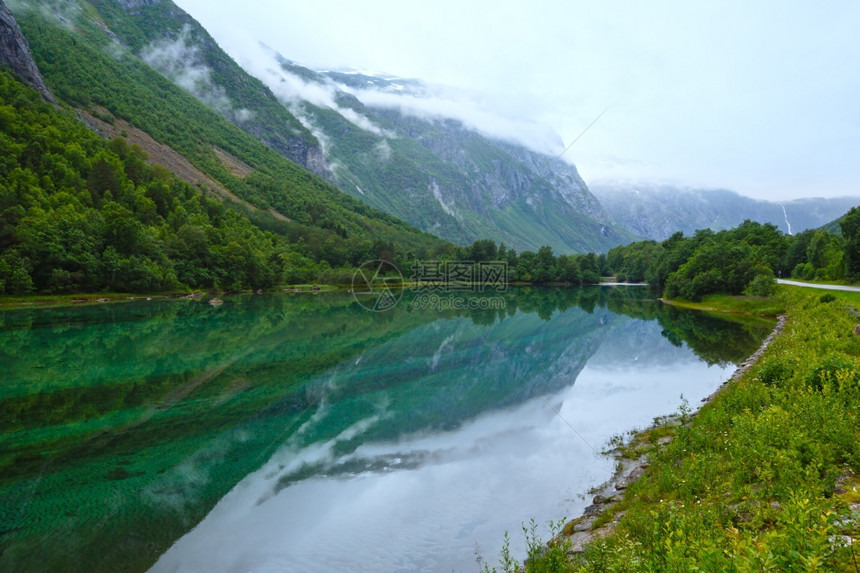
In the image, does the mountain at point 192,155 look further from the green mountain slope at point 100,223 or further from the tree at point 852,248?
the tree at point 852,248

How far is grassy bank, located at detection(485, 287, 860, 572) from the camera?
163 inches

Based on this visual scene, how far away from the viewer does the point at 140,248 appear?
74.8 metres

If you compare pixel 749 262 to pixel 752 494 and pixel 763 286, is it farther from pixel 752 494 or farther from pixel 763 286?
pixel 752 494

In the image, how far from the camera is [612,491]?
11844 mm

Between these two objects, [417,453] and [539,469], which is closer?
[539,469]

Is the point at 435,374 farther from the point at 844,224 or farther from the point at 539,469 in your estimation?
the point at 844,224

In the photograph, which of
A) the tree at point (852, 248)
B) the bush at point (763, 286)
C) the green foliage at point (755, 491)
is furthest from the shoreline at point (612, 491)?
the bush at point (763, 286)

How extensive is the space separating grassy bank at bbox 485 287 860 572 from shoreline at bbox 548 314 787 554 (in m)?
0.18

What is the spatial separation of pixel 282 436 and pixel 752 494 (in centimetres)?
1393

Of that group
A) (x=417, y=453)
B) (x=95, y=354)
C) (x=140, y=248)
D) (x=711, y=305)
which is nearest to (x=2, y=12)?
(x=140, y=248)

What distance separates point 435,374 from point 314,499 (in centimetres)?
1431

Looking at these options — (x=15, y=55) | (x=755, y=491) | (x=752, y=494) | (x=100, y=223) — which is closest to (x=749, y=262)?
(x=755, y=491)

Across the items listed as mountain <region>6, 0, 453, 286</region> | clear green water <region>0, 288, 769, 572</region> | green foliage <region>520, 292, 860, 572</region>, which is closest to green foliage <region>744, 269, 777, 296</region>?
clear green water <region>0, 288, 769, 572</region>

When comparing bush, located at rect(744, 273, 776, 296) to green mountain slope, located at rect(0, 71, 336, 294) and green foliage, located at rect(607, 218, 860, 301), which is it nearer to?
green foliage, located at rect(607, 218, 860, 301)
